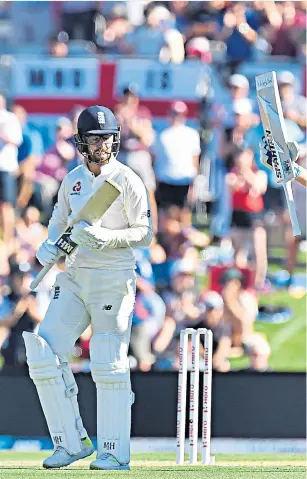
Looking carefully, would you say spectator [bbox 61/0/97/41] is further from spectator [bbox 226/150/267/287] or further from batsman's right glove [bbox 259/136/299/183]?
batsman's right glove [bbox 259/136/299/183]

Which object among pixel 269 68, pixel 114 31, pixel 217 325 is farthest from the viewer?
pixel 114 31

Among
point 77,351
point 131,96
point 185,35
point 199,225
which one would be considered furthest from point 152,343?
point 185,35

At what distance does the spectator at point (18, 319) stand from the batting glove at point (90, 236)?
11.3 feet

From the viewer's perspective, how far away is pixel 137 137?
33.0ft

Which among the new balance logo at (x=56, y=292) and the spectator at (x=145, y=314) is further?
the spectator at (x=145, y=314)

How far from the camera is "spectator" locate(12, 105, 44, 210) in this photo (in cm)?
993

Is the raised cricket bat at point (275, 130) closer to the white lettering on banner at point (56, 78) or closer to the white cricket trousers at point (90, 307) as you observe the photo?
the white cricket trousers at point (90, 307)

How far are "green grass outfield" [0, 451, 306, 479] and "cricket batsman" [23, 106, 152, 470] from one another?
211mm

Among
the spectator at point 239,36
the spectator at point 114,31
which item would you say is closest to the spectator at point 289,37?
the spectator at point 239,36

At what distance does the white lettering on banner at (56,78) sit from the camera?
33.3ft

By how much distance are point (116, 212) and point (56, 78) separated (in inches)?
180

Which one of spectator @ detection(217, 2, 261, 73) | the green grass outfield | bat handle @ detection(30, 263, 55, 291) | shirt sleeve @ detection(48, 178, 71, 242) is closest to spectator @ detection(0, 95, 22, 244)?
spectator @ detection(217, 2, 261, 73)

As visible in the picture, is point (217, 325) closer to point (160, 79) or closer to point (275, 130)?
point (160, 79)

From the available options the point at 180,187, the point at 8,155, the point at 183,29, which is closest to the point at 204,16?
the point at 183,29
